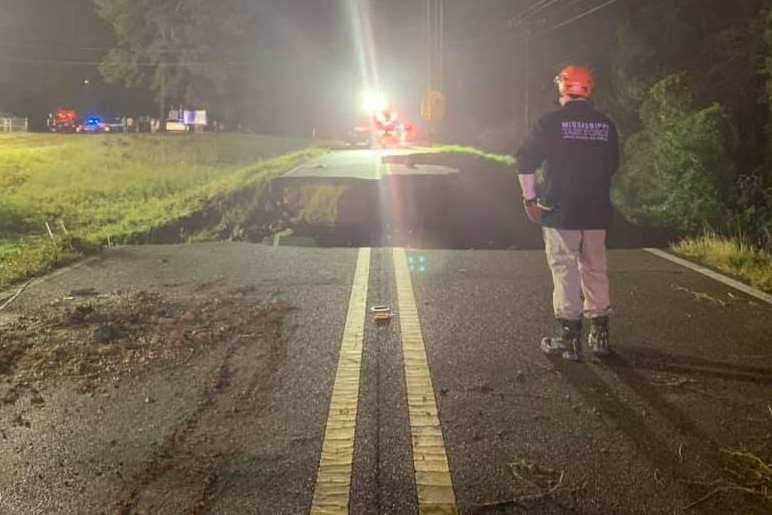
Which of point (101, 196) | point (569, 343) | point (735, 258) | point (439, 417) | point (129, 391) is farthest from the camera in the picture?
point (101, 196)

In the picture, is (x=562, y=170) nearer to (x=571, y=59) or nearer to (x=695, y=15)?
(x=695, y=15)

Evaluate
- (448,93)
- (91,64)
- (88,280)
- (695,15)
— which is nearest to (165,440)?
(88,280)

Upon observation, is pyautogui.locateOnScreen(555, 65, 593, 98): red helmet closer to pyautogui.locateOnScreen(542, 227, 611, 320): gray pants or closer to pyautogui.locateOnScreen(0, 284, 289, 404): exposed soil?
pyautogui.locateOnScreen(542, 227, 611, 320): gray pants

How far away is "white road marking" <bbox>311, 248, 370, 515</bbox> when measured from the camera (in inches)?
139

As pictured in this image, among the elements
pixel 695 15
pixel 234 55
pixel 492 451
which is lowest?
pixel 492 451

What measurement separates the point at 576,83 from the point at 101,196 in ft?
53.6

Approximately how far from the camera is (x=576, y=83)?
5863 mm

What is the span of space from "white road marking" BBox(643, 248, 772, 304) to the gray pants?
2.31m

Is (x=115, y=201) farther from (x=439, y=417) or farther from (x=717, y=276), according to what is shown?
(x=439, y=417)

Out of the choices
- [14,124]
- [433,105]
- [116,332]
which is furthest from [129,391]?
[14,124]

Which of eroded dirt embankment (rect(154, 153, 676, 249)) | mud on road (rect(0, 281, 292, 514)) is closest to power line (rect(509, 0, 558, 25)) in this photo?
eroded dirt embankment (rect(154, 153, 676, 249))

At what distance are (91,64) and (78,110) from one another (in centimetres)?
A: 503

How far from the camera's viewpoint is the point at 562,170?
19.1ft

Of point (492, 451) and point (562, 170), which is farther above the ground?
point (562, 170)
